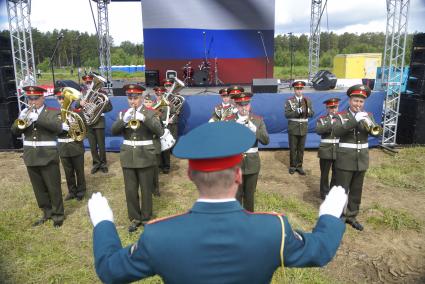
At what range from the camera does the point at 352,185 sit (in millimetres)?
5191

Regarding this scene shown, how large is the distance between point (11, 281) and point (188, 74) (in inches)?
510

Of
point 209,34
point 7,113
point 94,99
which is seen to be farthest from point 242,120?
point 209,34

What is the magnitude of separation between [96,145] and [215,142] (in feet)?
23.9

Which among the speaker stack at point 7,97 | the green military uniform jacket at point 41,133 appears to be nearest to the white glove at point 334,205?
the green military uniform jacket at point 41,133

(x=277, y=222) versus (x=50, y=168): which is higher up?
(x=277, y=222)

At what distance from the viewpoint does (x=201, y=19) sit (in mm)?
16453

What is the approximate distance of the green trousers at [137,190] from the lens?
5.21 meters

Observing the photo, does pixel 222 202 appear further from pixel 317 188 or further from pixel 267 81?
pixel 267 81

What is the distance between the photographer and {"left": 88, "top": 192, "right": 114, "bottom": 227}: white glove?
1.81 m

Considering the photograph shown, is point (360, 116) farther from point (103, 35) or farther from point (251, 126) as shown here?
point (103, 35)

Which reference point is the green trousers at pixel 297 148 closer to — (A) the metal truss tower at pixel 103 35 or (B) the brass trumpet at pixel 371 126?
(B) the brass trumpet at pixel 371 126

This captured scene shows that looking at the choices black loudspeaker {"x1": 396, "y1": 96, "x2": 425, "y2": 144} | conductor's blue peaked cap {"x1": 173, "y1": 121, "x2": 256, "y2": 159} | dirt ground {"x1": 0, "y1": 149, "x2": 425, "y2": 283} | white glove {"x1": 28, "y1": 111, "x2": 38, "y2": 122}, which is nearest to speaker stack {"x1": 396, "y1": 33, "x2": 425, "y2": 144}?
black loudspeaker {"x1": 396, "y1": 96, "x2": 425, "y2": 144}

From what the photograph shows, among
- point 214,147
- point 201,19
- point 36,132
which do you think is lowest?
point 36,132

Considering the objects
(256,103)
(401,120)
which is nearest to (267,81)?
(256,103)
